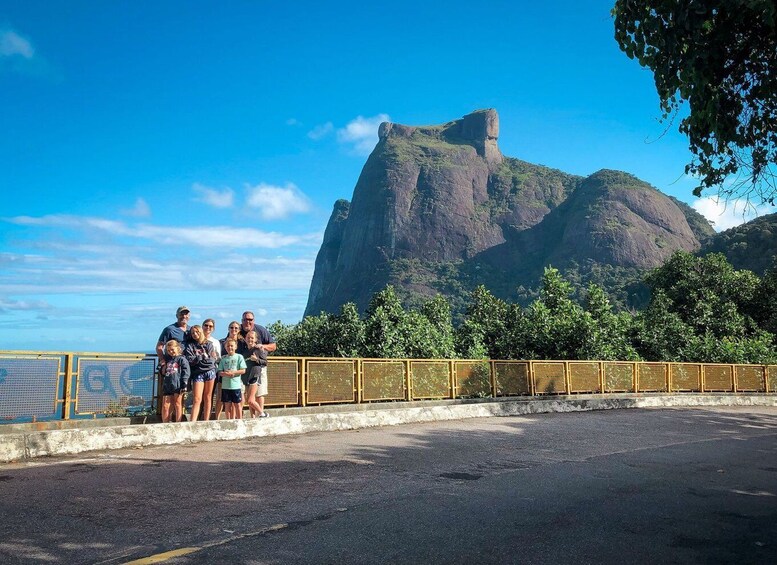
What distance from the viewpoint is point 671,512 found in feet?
18.5

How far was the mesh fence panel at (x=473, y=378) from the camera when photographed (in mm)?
16859

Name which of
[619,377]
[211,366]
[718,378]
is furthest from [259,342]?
[718,378]

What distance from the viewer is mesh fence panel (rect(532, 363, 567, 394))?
61.5 feet

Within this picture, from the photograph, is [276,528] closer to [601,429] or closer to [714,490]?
[714,490]

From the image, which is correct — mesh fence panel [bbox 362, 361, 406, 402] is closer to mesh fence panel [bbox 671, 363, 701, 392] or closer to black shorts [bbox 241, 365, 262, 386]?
black shorts [bbox 241, 365, 262, 386]

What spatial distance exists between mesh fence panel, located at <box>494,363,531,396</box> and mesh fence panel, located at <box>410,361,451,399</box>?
173 cm

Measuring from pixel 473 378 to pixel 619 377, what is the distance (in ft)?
23.6

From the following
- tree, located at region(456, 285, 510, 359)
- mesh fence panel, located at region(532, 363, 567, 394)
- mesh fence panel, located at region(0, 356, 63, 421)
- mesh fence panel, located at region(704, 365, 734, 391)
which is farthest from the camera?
tree, located at region(456, 285, 510, 359)

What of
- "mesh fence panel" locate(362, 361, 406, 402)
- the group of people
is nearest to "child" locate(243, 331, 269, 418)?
the group of people

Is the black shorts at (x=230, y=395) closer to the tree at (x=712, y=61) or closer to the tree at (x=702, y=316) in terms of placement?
the tree at (x=712, y=61)

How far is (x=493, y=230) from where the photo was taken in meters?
186

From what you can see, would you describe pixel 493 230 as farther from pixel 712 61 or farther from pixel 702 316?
pixel 712 61

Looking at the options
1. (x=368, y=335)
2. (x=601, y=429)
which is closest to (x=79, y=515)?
(x=601, y=429)

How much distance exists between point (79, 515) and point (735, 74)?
8.67 m
